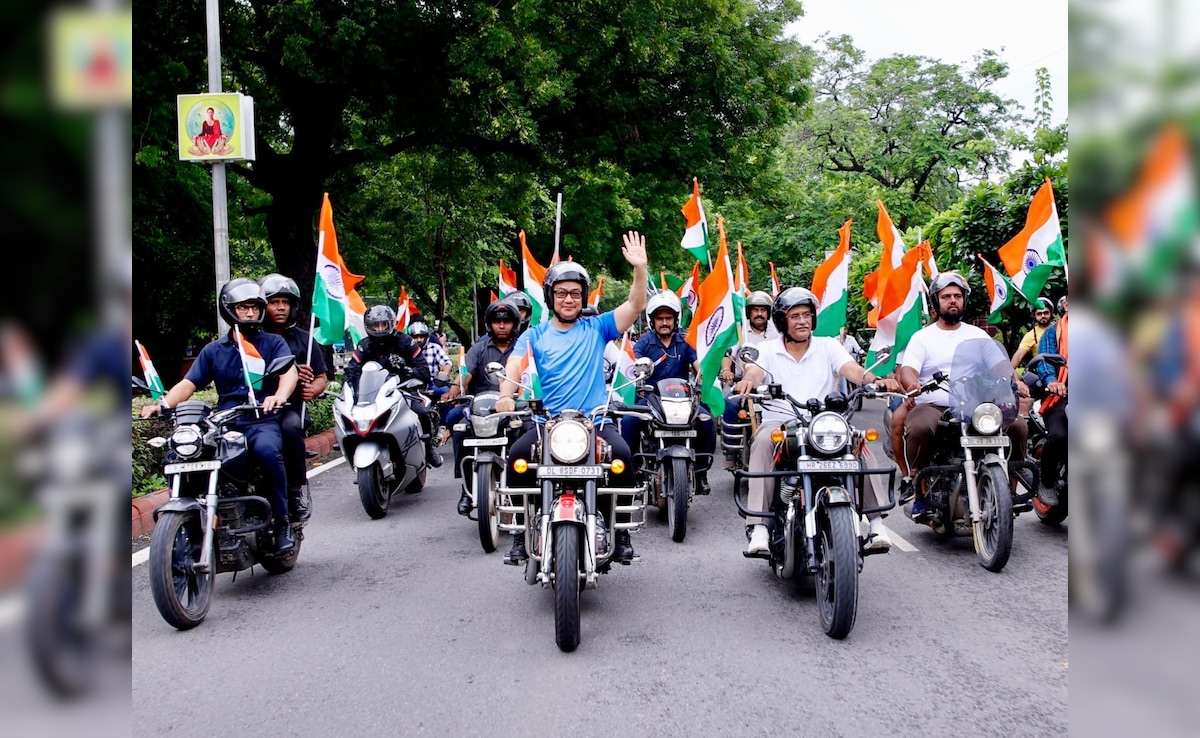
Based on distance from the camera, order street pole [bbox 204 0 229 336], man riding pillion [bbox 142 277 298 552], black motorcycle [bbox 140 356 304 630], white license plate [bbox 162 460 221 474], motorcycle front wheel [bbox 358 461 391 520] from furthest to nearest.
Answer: street pole [bbox 204 0 229 336] → motorcycle front wheel [bbox 358 461 391 520] → man riding pillion [bbox 142 277 298 552] → white license plate [bbox 162 460 221 474] → black motorcycle [bbox 140 356 304 630]

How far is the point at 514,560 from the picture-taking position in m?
4.86

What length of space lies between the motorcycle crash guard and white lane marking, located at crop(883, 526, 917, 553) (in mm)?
3921

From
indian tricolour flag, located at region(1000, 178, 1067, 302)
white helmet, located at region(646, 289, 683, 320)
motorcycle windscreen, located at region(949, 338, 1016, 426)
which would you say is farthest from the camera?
white helmet, located at region(646, 289, 683, 320)

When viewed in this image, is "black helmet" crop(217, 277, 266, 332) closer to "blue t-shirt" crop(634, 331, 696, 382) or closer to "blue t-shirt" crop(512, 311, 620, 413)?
"blue t-shirt" crop(512, 311, 620, 413)

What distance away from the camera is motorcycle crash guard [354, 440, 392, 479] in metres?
7.09

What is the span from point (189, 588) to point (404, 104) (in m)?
10.6

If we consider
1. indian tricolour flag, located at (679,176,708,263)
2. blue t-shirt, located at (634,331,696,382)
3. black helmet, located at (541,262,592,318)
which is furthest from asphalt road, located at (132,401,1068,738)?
indian tricolour flag, located at (679,176,708,263)

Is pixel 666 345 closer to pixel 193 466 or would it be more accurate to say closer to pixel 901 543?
pixel 901 543

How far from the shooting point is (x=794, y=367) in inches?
215

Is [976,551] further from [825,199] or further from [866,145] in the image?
[866,145]

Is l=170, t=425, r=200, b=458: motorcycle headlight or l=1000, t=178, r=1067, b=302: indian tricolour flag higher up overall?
l=1000, t=178, r=1067, b=302: indian tricolour flag

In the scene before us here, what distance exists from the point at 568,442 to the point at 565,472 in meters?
0.15

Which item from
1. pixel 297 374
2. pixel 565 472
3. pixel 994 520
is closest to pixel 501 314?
pixel 297 374
